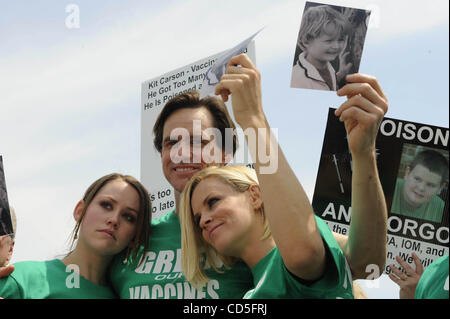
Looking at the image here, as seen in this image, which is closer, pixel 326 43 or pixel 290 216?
pixel 290 216

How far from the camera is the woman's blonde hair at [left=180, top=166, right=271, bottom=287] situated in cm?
288

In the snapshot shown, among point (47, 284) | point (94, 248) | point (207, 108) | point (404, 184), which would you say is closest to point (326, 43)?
point (207, 108)

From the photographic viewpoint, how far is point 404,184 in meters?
3.36

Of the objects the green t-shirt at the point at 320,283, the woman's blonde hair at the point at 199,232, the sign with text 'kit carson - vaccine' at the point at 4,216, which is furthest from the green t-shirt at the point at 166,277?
A: the sign with text 'kit carson - vaccine' at the point at 4,216

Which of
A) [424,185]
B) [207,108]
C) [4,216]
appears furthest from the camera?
[207,108]

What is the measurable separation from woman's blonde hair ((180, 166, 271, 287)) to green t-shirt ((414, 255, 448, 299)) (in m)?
0.72

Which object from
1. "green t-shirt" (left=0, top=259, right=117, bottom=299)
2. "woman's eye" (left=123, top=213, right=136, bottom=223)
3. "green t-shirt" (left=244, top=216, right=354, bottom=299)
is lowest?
"green t-shirt" (left=0, top=259, right=117, bottom=299)

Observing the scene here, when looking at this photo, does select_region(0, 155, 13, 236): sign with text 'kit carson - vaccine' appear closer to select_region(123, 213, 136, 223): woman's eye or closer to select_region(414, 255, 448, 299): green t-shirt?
select_region(123, 213, 136, 223): woman's eye

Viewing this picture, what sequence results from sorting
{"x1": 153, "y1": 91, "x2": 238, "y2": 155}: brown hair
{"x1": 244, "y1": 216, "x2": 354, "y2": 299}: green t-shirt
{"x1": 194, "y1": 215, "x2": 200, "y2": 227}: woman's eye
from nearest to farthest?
{"x1": 244, "y1": 216, "x2": 354, "y2": 299}: green t-shirt → {"x1": 194, "y1": 215, "x2": 200, "y2": 227}: woman's eye → {"x1": 153, "y1": 91, "x2": 238, "y2": 155}: brown hair

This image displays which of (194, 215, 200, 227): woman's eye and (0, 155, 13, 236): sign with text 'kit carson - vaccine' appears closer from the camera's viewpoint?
(194, 215, 200, 227): woman's eye

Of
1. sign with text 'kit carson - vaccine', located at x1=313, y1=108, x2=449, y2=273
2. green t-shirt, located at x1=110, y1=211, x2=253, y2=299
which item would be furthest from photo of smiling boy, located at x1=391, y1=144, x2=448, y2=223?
green t-shirt, located at x1=110, y1=211, x2=253, y2=299

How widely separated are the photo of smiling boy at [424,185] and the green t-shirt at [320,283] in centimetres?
96

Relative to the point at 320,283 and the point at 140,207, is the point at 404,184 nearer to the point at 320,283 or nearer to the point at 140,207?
the point at 320,283

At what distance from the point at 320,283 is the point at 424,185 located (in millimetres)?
1127
